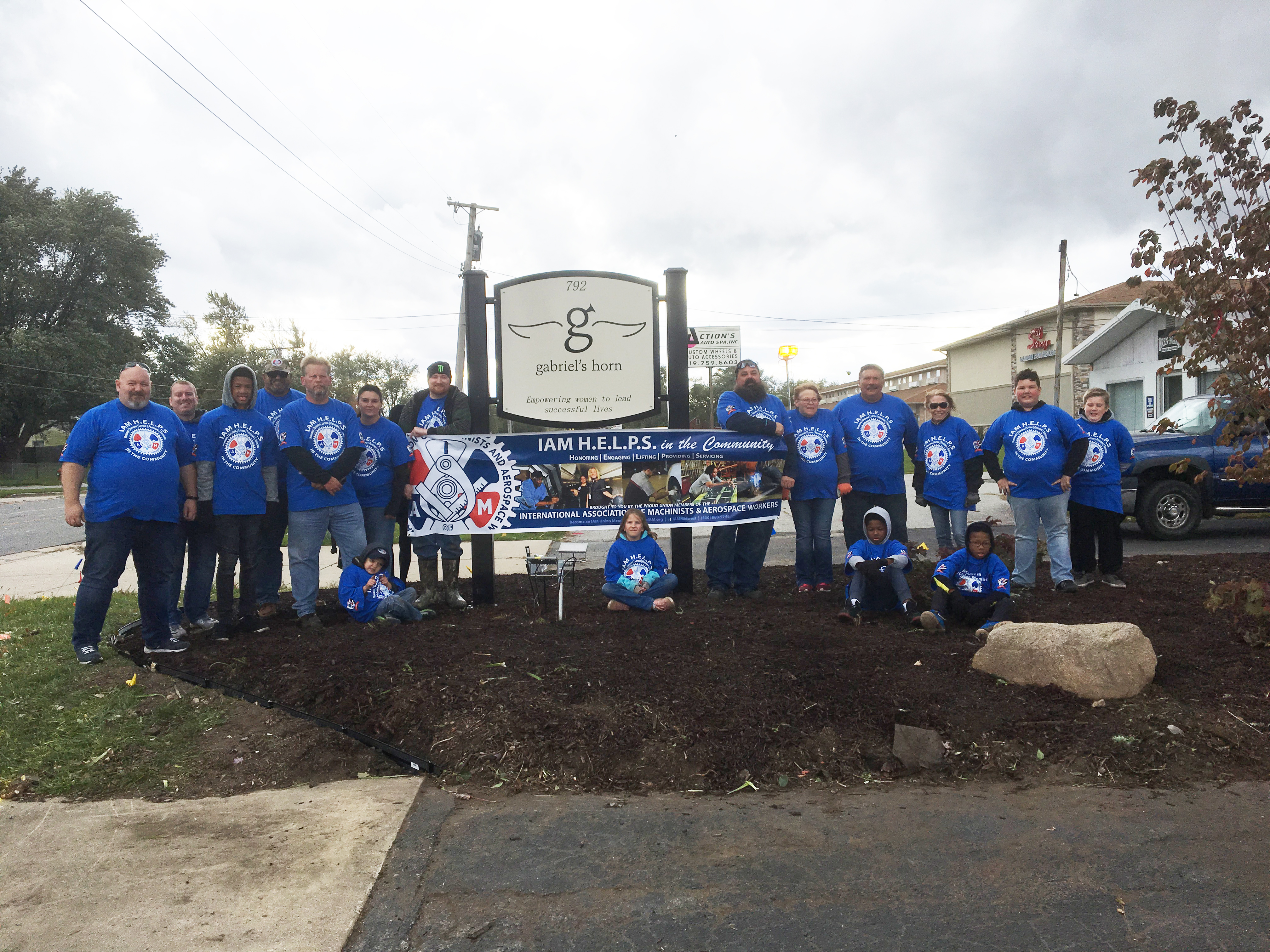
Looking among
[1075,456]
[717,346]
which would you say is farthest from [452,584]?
[717,346]

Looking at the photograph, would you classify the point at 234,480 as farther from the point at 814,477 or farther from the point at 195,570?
the point at 814,477

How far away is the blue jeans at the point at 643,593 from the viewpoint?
19.5 ft

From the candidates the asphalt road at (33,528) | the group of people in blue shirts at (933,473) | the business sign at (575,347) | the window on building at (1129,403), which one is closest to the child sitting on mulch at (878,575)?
the group of people in blue shirts at (933,473)

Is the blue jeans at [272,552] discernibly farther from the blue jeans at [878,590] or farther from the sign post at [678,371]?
the blue jeans at [878,590]

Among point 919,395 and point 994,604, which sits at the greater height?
point 919,395

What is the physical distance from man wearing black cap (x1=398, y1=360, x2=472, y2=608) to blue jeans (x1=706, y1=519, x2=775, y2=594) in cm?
199

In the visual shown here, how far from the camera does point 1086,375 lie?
31.4 m

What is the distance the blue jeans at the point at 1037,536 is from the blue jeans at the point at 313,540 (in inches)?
196

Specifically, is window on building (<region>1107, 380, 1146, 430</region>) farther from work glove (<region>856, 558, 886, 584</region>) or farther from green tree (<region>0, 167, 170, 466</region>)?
green tree (<region>0, 167, 170, 466</region>)

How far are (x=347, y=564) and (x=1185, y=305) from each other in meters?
5.78

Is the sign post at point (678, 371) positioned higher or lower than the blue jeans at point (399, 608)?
higher

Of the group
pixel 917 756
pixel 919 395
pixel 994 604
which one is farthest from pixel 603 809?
pixel 919 395

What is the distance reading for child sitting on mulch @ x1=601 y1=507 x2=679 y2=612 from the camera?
19.5 ft

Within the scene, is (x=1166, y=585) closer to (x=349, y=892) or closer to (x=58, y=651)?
(x=349, y=892)
